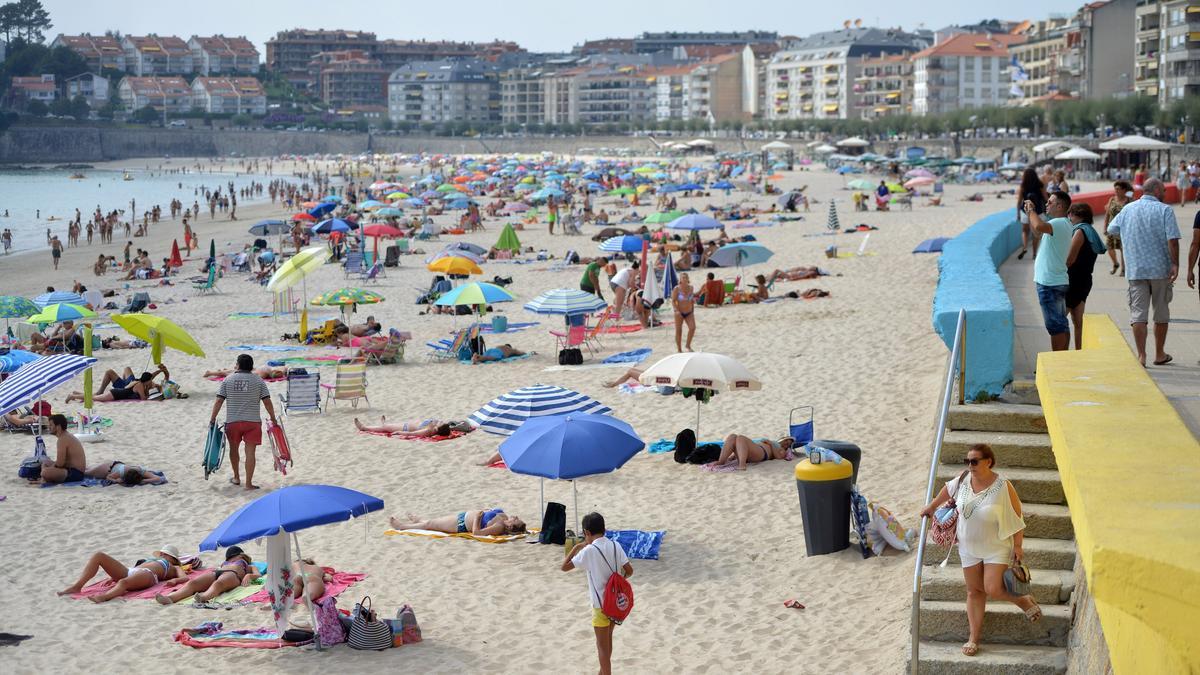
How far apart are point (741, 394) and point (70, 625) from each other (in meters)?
6.79

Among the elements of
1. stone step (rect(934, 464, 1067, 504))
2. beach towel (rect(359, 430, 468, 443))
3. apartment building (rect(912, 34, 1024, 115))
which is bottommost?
beach towel (rect(359, 430, 468, 443))

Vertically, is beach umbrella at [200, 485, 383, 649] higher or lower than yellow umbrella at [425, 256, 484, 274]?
lower

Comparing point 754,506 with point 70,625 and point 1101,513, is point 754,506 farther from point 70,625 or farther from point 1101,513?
point 1101,513

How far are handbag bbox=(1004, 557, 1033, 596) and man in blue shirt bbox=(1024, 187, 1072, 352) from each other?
8.68 feet

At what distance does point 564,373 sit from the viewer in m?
15.0

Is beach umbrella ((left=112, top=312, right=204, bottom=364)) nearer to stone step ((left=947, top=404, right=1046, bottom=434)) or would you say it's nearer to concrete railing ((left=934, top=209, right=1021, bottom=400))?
concrete railing ((left=934, top=209, right=1021, bottom=400))

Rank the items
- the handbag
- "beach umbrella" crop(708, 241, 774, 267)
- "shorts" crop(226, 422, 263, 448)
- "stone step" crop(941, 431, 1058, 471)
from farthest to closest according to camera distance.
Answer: "beach umbrella" crop(708, 241, 774, 267), "shorts" crop(226, 422, 263, 448), "stone step" crop(941, 431, 1058, 471), the handbag

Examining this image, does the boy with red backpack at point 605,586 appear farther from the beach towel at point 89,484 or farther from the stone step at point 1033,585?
the beach towel at point 89,484

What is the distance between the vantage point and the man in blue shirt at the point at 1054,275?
313 inches

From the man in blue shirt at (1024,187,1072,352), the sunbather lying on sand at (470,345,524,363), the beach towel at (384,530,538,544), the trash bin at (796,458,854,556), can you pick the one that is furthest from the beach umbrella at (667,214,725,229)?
the trash bin at (796,458,854,556)

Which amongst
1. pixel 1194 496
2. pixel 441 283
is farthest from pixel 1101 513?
pixel 441 283

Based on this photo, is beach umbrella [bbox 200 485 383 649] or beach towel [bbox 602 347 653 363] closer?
beach umbrella [bbox 200 485 383 649]

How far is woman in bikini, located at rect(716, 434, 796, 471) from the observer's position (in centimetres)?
1038

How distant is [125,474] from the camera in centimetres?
1107
